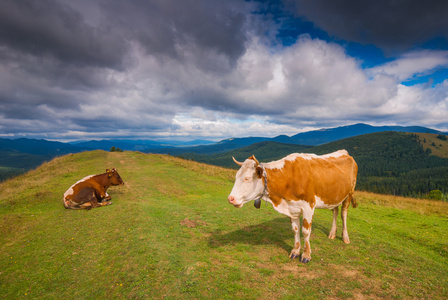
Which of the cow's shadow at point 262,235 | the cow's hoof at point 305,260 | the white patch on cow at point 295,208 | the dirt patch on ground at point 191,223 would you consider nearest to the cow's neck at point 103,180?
the dirt patch on ground at point 191,223

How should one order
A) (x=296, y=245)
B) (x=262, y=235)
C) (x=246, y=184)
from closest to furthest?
(x=246, y=184)
(x=296, y=245)
(x=262, y=235)

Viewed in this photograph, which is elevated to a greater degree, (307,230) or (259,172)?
(259,172)

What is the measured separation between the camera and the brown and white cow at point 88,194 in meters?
11.1

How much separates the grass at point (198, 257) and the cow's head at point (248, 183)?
198 centimetres

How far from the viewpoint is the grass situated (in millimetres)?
4723

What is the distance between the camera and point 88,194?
37.7ft

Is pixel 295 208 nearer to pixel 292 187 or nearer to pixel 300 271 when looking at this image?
pixel 292 187

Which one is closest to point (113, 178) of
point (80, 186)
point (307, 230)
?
point (80, 186)

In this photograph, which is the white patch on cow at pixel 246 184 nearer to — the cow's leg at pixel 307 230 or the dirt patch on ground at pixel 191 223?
the cow's leg at pixel 307 230

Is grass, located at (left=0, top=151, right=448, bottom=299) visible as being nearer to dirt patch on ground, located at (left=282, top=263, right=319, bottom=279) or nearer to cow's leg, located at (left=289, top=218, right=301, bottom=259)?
dirt patch on ground, located at (left=282, top=263, right=319, bottom=279)

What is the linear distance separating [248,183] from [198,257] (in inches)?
111

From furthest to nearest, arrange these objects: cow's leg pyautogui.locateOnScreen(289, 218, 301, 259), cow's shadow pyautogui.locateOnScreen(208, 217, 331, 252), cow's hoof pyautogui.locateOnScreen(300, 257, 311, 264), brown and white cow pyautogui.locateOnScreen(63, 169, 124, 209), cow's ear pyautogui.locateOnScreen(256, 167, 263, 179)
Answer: brown and white cow pyautogui.locateOnScreen(63, 169, 124, 209) → cow's shadow pyautogui.locateOnScreen(208, 217, 331, 252) → cow's leg pyautogui.locateOnScreen(289, 218, 301, 259) → cow's hoof pyautogui.locateOnScreen(300, 257, 311, 264) → cow's ear pyautogui.locateOnScreen(256, 167, 263, 179)

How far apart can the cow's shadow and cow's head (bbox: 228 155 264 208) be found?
8.08 ft

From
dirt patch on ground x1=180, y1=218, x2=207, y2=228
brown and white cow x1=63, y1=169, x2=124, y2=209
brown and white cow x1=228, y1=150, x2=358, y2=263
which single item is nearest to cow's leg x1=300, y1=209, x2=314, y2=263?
brown and white cow x1=228, y1=150, x2=358, y2=263
